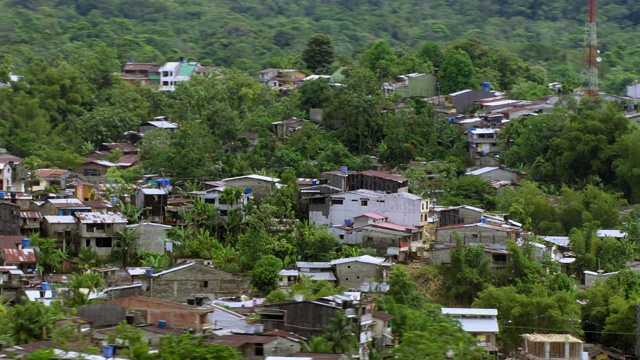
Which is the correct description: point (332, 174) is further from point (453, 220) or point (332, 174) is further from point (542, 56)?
point (542, 56)

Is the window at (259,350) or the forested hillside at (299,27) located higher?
the forested hillside at (299,27)

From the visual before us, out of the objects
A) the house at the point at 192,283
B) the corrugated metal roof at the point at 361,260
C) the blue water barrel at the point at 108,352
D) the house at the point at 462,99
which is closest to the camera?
the blue water barrel at the point at 108,352

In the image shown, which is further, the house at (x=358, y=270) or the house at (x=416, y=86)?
the house at (x=416, y=86)

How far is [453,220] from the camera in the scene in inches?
1054

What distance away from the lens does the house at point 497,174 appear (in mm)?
31094

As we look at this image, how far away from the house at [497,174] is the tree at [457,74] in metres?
7.30

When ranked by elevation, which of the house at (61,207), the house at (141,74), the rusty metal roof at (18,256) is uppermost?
the house at (141,74)

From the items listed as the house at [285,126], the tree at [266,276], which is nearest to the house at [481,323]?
the tree at [266,276]

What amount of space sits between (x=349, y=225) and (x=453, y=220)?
1.91 m

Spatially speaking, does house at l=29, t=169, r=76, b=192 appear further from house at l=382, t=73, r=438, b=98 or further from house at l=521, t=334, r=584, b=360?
house at l=521, t=334, r=584, b=360

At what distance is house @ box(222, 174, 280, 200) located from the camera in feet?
89.0

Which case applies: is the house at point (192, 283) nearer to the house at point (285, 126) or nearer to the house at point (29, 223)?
the house at point (29, 223)

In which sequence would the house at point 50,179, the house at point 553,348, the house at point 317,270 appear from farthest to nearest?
the house at point 50,179, the house at point 317,270, the house at point 553,348

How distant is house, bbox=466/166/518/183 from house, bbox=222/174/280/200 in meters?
5.57
